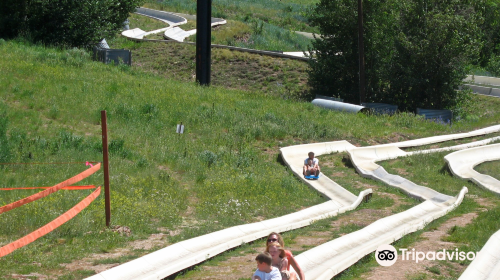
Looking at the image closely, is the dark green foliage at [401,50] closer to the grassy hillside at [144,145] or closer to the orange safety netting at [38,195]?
the grassy hillside at [144,145]

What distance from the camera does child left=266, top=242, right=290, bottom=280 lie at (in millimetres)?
7371

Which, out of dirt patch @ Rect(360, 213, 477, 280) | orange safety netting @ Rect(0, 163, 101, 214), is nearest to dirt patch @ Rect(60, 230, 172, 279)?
orange safety netting @ Rect(0, 163, 101, 214)

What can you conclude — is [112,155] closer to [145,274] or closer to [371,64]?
[145,274]

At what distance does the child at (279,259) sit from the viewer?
7.37m

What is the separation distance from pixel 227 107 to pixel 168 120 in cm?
380

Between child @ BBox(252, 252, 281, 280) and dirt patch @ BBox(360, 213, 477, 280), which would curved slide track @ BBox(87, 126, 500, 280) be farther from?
child @ BBox(252, 252, 281, 280)

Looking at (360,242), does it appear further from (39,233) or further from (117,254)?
(39,233)

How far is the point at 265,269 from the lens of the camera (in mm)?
7008

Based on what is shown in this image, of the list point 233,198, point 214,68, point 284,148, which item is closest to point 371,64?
point 214,68

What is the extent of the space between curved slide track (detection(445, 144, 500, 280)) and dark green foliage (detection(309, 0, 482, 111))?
1401 cm

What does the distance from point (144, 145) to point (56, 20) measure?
16.7 m

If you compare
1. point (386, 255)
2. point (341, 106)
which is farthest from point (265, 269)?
point (341, 106)

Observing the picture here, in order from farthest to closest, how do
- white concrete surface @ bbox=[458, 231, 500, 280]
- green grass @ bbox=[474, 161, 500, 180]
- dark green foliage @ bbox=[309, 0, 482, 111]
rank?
1. dark green foliage @ bbox=[309, 0, 482, 111]
2. green grass @ bbox=[474, 161, 500, 180]
3. white concrete surface @ bbox=[458, 231, 500, 280]

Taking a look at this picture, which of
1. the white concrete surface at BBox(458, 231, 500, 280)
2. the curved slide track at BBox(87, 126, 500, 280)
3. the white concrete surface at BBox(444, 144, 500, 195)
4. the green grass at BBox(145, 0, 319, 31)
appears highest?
the green grass at BBox(145, 0, 319, 31)
